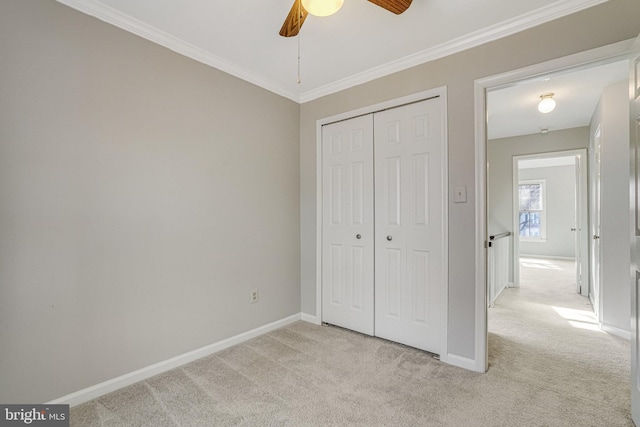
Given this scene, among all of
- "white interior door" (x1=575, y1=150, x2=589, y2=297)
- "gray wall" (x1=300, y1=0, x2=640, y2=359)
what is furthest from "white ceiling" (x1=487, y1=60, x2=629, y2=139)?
"white interior door" (x1=575, y1=150, x2=589, y2=297)

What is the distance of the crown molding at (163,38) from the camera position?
1752 mm

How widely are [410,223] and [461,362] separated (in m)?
1.11

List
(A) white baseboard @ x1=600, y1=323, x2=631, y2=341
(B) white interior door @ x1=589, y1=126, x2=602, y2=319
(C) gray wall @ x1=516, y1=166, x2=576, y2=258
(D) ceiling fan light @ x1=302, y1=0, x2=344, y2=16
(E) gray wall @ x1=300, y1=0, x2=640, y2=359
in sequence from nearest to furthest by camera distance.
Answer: (D) ceiling fan light @ x1=302, y1=0, x2=344, y2=16, (E) gray wall @ x1=300, y1=0, x2=640, y2=359, (A) white baseboard @ x1=600, y1=323, x2=631, y2=341, (B) white interior door @ x1=589, y1=126, x2=602, y2=319, (C) gray wall @ x1=516, y1=166, x2=576, y2=258

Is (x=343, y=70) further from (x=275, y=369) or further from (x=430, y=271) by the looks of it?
(x=275, y=369)

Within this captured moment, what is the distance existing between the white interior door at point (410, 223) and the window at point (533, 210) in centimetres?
705

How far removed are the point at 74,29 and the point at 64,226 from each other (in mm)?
1182

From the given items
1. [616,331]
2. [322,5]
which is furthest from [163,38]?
[616,331]

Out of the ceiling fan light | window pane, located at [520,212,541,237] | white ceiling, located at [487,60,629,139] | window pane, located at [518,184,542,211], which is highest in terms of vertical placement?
white ceiling, located at [487,60,629,139]

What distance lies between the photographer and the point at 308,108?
3143mm

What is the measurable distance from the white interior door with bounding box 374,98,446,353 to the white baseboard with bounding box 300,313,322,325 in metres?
0.68

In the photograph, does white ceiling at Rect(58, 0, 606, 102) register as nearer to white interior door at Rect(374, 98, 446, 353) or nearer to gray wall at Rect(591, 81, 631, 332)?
white interior door at Rect(374, 98, 446, 353)

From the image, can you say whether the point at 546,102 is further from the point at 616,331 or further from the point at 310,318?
the point at 310,318

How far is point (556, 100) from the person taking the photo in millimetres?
3307

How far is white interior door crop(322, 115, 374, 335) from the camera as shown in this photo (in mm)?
2723
